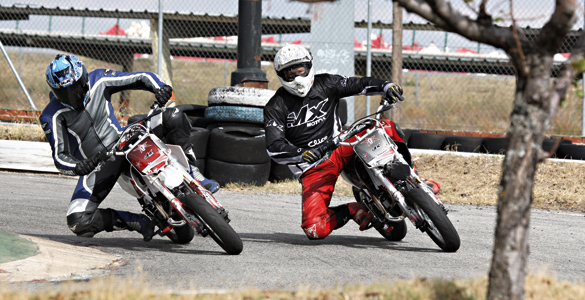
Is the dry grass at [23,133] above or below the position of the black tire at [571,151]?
below

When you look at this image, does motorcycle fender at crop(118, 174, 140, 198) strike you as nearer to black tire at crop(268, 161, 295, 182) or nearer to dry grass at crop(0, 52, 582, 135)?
black tire at crop(268, 161, 295, 182)

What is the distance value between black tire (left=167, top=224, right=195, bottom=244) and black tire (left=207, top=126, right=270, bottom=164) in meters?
3.91

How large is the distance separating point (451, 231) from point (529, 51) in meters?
2.49

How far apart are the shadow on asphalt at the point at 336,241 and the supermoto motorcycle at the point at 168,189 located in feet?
2.73

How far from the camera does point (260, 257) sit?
5.52 m

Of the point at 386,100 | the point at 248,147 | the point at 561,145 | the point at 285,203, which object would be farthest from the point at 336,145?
the point at 561,145

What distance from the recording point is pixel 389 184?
550cm

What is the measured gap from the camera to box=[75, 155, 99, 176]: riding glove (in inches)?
214

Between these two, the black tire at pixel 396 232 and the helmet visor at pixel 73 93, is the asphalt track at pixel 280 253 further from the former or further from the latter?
the helmet visor at pixel 73 93

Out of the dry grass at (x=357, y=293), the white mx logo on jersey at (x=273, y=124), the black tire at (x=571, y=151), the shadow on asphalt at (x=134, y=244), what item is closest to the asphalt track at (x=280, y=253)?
the shadow on asphalt at (x=134, y=244)

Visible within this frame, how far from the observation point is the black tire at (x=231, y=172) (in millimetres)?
10164

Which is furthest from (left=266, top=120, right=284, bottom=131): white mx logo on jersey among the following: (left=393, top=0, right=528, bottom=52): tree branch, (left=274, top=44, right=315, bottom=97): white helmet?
(left=393, top=0, right=528, bottom=52): tree branch

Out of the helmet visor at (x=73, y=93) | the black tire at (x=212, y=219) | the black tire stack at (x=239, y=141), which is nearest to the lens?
the black tire at (x=212, y=219)

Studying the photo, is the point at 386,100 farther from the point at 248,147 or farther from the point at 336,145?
the point at 248,147
